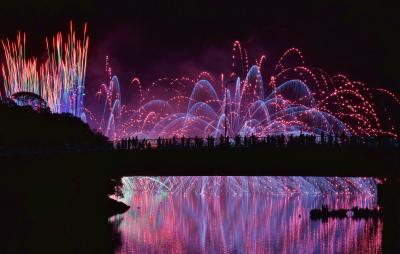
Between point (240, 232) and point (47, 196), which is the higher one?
point (47, 196)

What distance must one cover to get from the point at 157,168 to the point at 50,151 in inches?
534

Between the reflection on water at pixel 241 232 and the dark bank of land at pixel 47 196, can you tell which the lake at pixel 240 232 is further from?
the dark bank of land at pixel 47 196

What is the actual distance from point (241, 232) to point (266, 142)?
13.1m

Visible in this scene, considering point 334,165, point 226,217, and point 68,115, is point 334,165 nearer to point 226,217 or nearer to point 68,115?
point 226,217

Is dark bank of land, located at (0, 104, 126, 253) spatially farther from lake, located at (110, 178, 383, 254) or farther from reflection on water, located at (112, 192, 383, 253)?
reflection on water, located at (112, 192, 383, 253)

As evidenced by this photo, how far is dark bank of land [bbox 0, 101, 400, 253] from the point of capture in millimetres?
69375

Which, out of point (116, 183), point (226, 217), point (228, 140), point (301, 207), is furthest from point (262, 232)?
point (301, 207)

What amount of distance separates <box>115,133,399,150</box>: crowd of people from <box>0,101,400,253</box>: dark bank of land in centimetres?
54

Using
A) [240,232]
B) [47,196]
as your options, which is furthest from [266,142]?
[47,196]

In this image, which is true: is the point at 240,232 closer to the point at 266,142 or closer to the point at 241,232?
the point at 241,232

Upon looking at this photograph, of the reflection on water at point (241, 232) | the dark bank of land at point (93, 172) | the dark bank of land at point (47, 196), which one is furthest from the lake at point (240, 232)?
the dark bank of land at point (47, 196)

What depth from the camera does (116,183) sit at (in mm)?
107875

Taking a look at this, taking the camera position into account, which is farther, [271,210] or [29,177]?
[271,210]

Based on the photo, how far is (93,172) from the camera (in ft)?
263
